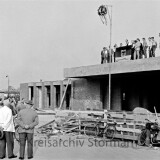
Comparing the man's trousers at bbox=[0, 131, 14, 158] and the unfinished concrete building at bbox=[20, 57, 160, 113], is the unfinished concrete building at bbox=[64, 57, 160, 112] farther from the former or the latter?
the man's trousers at bbox=[0, 131, 14, 158]

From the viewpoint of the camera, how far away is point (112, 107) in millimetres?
26188

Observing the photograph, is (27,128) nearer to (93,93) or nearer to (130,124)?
(130,124)

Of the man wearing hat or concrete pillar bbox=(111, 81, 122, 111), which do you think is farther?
concrete pillar bbox=(111, 81, 122, 111)

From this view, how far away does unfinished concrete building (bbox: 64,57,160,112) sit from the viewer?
21.6 m

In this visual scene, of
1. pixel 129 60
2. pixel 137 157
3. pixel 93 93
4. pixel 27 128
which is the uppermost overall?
pixel 129 60

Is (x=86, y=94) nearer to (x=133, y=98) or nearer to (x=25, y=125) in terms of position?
(x=133, y=98)

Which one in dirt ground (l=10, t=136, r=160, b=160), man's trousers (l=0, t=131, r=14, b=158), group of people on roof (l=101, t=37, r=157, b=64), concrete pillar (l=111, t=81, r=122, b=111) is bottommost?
dirt ground (l=10, t=136, r=160, b=160)

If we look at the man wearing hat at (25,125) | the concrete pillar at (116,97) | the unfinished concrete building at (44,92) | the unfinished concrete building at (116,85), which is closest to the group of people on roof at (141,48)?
the unfinished concrete building at (116,85)

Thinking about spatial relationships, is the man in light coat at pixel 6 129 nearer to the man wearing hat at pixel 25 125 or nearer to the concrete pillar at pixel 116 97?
the man wearing hat at pixel 25 125

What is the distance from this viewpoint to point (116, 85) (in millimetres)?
26812

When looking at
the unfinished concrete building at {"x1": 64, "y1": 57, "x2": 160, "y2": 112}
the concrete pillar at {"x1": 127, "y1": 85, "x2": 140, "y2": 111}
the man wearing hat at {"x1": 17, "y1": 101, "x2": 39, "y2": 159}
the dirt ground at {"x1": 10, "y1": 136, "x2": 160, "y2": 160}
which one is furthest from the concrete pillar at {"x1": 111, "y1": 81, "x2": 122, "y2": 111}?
the man wearing hat at {"x1": 17, "y1": 101, "x2": 39, "y2": 159}

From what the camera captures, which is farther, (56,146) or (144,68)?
(144,68)

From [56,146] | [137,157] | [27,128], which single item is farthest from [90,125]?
[27,128]

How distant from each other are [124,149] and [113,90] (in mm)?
14909
